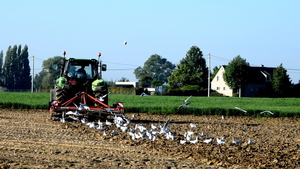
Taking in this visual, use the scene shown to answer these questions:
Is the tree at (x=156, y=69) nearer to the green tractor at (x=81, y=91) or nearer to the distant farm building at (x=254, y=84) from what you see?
the distant farm building at (x=254, y=84)

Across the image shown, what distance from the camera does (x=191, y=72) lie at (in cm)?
9325

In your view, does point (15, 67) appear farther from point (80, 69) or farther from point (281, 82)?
point (80, 69)

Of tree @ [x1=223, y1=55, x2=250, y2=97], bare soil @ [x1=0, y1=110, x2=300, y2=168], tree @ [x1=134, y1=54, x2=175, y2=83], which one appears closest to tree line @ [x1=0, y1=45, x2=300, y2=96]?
tree @ [x1=223, y1=55, x2=250, y2=97]

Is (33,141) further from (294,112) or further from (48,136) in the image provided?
(294,112)

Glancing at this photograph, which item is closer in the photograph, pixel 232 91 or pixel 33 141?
pixel 33 141

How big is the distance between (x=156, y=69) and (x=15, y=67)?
6407 centimetres

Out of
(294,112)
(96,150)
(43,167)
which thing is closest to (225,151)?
(96,150)

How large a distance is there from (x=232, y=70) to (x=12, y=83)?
152ft

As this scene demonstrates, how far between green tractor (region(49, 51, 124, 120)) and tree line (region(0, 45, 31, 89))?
269ft

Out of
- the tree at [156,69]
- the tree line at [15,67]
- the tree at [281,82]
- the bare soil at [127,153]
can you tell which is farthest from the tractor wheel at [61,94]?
the tree at [156,69]

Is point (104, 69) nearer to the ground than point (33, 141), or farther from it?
farther from it

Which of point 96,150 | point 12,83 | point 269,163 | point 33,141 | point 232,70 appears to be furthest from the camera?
point 12,83

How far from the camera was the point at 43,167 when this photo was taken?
8.08m

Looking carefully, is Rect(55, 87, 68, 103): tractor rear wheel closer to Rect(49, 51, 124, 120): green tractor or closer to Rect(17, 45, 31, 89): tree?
Rect(49, 51, 124, 120): green tractor
